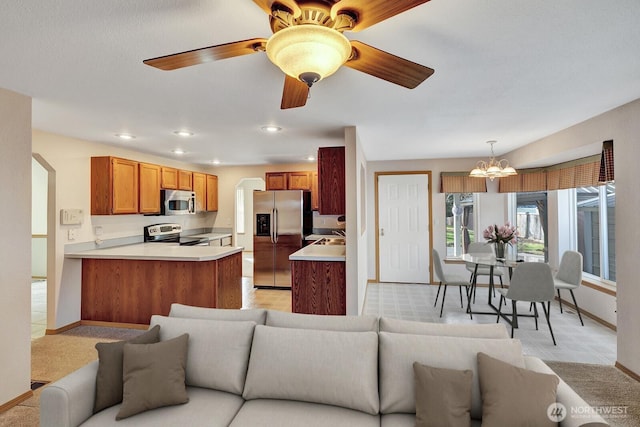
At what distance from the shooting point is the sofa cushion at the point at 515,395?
130 cm

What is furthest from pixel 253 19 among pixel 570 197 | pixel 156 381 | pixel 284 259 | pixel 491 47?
pixel 570 197

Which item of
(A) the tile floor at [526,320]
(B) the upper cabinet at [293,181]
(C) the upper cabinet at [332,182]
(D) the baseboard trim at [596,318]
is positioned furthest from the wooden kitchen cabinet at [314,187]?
(D) the baseboard trim at [596,318]

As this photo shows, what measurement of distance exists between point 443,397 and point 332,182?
104 inches

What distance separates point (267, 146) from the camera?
4.39 meters

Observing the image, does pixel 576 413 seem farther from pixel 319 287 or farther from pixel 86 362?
pixel 86 362

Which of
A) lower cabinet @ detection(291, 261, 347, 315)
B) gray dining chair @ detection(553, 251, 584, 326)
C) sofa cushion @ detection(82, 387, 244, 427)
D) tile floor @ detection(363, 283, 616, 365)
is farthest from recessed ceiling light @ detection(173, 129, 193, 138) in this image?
gray dining chair @ detection(553, 251, 584, 326)

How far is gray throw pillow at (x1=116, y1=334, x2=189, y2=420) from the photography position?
1.50m

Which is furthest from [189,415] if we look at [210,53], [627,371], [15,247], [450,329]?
[627,371]

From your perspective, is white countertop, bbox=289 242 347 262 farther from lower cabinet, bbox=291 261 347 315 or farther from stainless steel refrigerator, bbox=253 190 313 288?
stainless steel refrigerator, bbox=253 190 313 288

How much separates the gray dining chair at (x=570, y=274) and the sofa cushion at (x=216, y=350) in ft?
11.7

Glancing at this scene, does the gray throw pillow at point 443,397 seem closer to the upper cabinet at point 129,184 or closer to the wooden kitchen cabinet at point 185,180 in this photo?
the upper cabinet at point 129,184

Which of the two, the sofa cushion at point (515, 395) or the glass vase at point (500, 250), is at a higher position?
the glass vase at point (500, 250)

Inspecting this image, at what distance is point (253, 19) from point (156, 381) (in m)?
1.83

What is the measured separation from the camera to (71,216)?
12.1 ft
